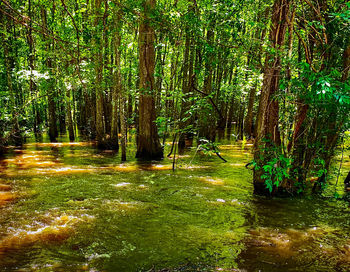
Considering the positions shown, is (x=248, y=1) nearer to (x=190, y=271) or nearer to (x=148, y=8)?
(x=148, y=8)

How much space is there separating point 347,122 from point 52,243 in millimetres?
6179

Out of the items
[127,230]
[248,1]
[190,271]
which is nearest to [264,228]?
[190,271]

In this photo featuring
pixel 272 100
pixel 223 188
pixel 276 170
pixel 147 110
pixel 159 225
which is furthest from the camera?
pixel 147 110

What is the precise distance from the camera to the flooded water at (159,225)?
3498 mm

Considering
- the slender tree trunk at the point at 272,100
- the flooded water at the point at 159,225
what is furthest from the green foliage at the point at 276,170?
the flooded water at the point at 159,225

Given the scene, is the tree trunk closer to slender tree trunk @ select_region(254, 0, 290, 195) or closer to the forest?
the forest

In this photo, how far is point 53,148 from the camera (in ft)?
44.1

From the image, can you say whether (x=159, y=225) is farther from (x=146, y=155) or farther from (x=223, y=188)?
(x=146, y=155)

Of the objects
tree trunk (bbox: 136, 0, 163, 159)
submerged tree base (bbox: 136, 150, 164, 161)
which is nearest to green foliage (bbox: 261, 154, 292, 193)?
tree trunk (bbox: 136, 0, 163, 159)

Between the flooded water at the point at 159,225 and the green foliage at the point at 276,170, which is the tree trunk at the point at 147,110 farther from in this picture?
the green foliage at the point at 276,170

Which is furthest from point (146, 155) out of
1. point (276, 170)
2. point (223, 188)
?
point (276, 170)

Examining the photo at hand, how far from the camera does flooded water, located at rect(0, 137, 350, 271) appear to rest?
11.5ft

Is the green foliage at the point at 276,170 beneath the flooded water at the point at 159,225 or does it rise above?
above

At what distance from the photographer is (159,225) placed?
470cm
